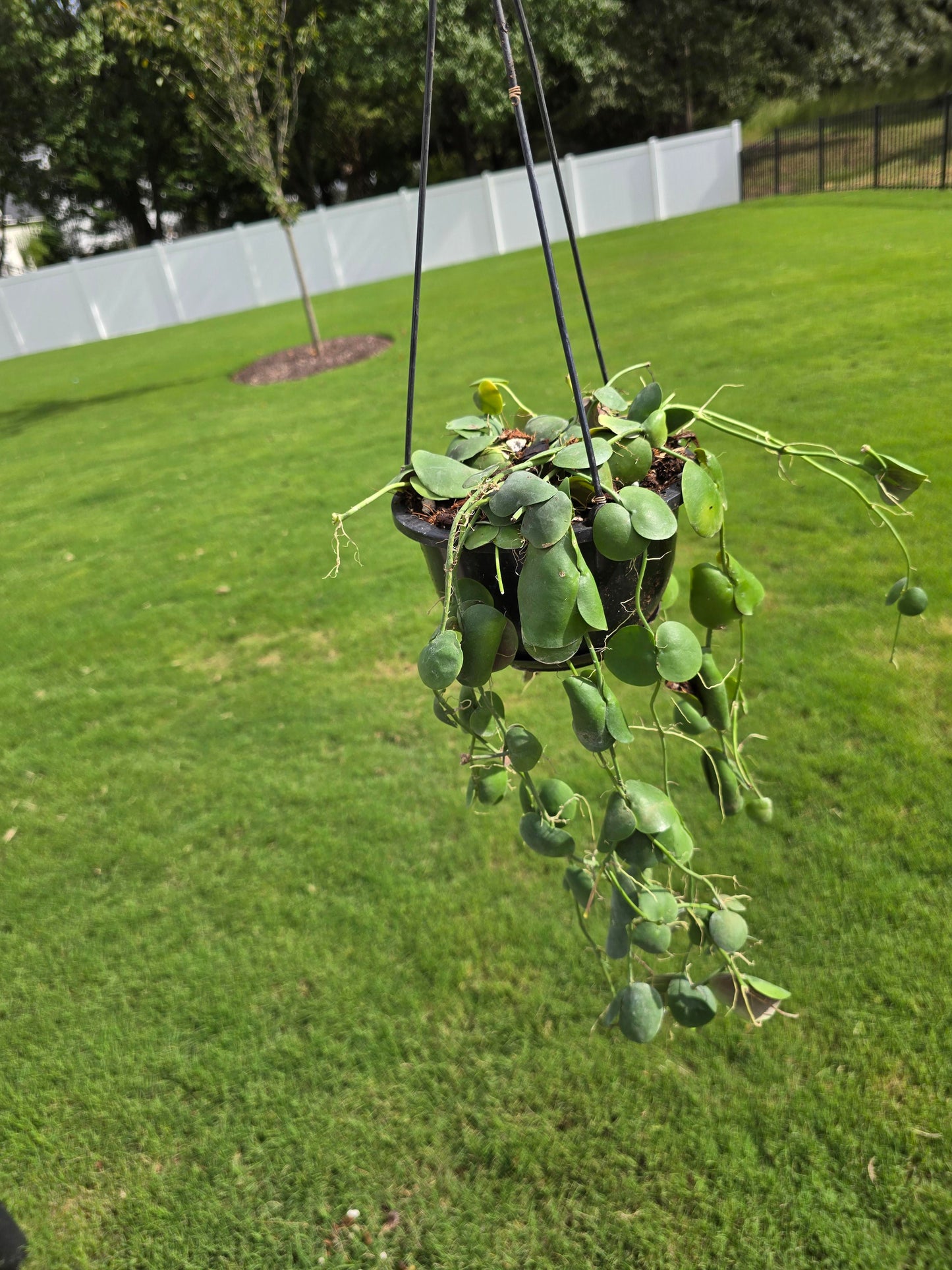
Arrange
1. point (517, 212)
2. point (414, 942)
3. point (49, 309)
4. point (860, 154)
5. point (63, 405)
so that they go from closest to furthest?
point (414, 942)
point (63, 405)
point (860, 154)
point (49, 309)
point (517, 212)

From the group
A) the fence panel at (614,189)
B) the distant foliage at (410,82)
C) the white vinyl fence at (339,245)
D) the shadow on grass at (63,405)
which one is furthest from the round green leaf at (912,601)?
the fence panel at (614,189)

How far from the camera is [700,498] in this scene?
2.81 feet

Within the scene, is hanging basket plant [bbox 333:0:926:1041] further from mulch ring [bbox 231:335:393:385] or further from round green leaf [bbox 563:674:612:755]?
mulch ring [bbox 231:335:393:385]

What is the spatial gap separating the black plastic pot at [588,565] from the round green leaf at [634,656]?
4 centimetres

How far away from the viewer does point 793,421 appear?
4.38 metres

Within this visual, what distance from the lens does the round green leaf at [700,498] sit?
85 centimetres

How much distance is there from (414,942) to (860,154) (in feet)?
51.5

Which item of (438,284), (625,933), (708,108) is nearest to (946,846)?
(625,933)

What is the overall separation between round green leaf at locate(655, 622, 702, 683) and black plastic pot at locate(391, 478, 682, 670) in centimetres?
7

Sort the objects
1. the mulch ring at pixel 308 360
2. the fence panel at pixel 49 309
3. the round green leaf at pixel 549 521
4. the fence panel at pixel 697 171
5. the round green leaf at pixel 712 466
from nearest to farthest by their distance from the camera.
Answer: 1. the round green leaf at pixel 549 521
2. the round green leaf at pixel 712 466
3. the mulch ring at pixel 308 360
4. the fence panel at pixel 49 309
5. the fence panel at pixel 697 171

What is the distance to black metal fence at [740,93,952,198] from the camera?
37.2 ft

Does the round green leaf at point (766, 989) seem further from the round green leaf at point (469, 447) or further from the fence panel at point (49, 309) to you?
the fence panel at point (49, 309)

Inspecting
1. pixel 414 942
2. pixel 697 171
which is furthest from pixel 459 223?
pixel 414 942

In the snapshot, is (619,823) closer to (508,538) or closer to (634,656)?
(634,656)
